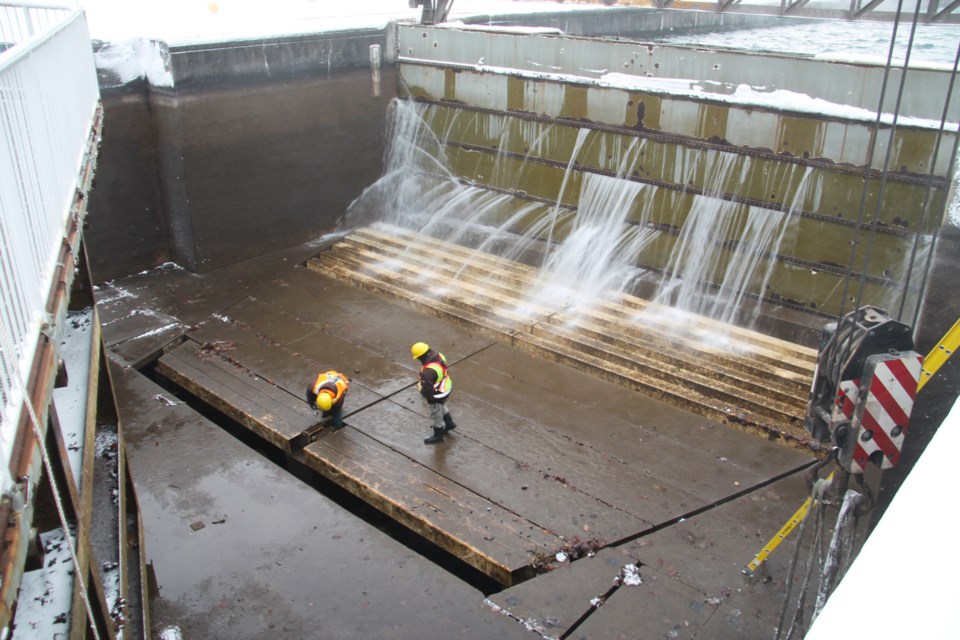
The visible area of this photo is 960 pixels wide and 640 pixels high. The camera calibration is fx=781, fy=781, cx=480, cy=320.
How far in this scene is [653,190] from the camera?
9.76m

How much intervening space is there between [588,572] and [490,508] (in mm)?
972

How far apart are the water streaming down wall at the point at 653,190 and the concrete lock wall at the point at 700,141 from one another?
0.02 m

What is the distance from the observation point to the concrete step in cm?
737

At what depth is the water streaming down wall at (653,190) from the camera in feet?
26.4

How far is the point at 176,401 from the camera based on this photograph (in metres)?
7.50

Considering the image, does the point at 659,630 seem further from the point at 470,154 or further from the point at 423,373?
the point at 470,154

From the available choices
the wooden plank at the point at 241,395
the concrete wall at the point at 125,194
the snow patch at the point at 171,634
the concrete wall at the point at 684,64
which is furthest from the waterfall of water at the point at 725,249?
the concrete wall at the point at 125,194

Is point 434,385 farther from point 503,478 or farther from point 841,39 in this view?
point 841,39

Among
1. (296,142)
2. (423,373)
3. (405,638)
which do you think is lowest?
(405,638)

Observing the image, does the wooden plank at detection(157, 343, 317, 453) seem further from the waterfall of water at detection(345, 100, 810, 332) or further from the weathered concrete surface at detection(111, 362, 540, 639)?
the waterfall of water at detection(345, 100, 810, 332)

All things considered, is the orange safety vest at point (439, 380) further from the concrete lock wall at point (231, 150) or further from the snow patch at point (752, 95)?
the concrete lock wall at point (231, 150)

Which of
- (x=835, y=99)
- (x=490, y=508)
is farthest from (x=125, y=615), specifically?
(x=835, y=99)

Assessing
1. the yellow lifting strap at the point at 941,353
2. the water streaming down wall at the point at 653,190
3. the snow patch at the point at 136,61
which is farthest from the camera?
the snow patch at the point at 136,61

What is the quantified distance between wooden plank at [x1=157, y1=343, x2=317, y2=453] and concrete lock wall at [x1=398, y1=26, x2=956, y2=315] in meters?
4.79
